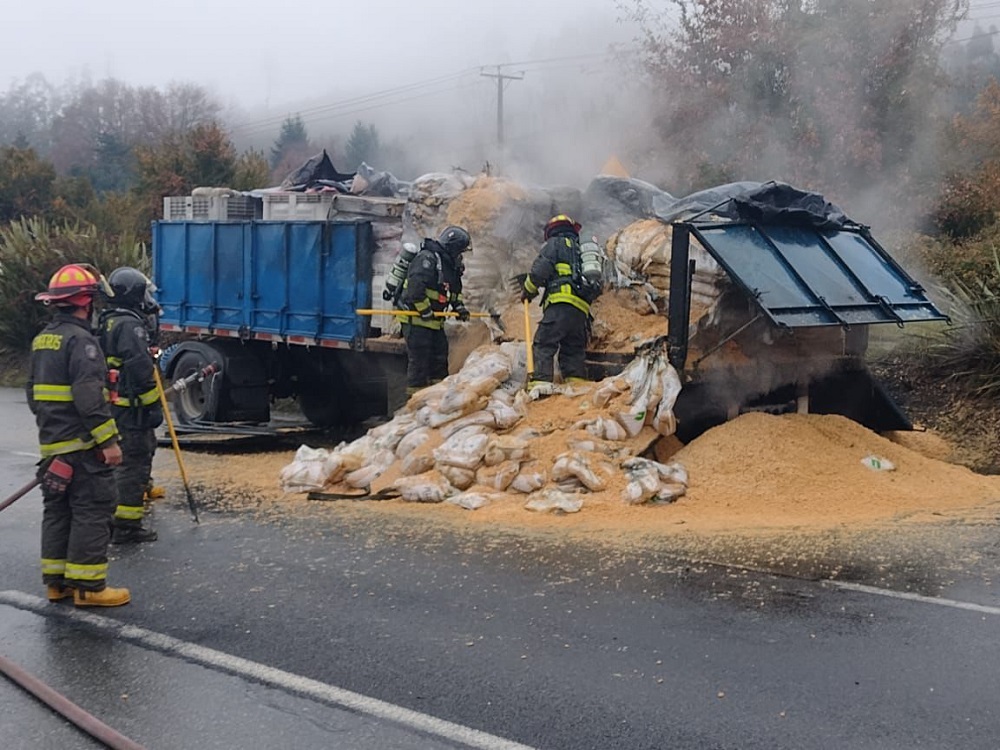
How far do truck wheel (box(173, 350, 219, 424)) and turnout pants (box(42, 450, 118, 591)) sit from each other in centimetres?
617

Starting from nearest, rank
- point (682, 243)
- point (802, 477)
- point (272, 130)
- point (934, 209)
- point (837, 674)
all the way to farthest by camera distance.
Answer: point (837, 674) → point (802, 477) → point (682, 243) → point (934, 209) → point (272, 130)

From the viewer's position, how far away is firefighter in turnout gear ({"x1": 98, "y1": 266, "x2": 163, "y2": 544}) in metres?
6.65

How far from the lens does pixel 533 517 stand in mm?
6852

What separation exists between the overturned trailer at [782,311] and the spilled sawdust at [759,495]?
1.43 ft

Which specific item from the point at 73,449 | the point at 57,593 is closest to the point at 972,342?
the point at 73,449

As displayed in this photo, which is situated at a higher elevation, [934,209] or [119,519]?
[934,209]

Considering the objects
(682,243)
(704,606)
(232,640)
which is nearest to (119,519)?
(232,640)

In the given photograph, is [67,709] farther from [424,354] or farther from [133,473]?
[424,354]

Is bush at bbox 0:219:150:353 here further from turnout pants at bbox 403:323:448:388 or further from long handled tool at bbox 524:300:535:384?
long handled tool at bbox 524:300:535:384

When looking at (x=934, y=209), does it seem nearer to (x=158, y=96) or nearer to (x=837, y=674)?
(x=837, y=674)

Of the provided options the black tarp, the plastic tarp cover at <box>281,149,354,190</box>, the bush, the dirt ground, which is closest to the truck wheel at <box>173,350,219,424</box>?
the plastic tarp cover at <box>281,149,354,190</box>

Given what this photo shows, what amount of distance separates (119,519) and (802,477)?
4543 mm

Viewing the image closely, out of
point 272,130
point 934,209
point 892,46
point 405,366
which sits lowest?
point 405,366

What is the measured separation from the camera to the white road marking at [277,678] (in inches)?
146
